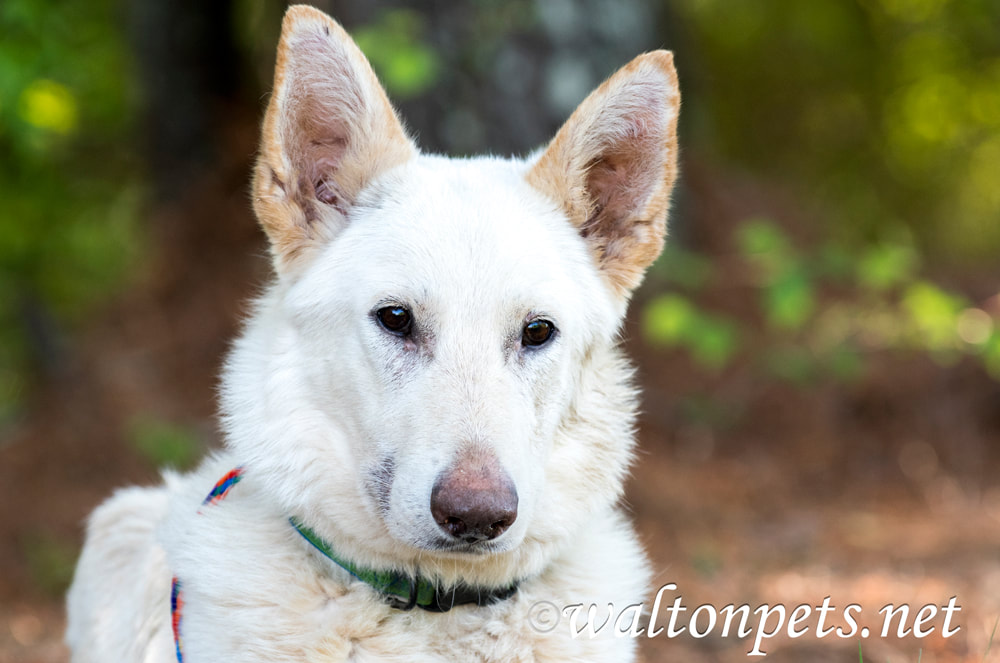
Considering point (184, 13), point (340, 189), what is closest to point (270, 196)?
point (340, 189)

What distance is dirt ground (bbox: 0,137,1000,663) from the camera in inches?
189

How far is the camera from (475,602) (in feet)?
8.98

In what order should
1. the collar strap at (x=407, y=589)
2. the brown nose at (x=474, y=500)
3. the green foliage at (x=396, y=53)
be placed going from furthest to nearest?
the green foliage at (x=396, y=53), the collar strap at (x=407, y=589), the brown nose at (x=474, y=500)

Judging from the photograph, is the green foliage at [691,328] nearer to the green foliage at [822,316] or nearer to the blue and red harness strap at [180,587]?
the green foliage at [822,316]

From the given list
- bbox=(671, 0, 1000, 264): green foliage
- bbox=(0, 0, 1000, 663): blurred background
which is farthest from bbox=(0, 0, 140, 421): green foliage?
bbox=(671, 0, 1000, 264): green foliage

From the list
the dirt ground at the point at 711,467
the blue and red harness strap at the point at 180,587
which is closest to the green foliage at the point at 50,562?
the dirt ground at the point at 711,467

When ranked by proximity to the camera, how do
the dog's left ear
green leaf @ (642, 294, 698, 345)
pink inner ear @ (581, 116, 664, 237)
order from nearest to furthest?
the dog's left ear < pink inner ear @ (581, 116, 664, 237) < green leaf @ (642, 294, 698, 345)

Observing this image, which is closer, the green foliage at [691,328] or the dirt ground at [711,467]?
the dirt ground at [711,467]

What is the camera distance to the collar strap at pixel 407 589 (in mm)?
2680

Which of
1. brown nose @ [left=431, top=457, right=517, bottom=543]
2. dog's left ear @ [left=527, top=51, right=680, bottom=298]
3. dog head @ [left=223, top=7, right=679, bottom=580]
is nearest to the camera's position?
brown nose @ [left=431, top=457, right=517, bottom=543]

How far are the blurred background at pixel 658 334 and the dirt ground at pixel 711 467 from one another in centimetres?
2

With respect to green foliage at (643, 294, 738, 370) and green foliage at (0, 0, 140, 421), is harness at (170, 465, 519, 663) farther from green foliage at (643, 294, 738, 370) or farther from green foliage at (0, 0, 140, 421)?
green foliage at (0, 0, 140, 421)

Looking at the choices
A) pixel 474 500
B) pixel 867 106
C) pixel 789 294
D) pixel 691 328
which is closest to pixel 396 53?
pixel 691 328

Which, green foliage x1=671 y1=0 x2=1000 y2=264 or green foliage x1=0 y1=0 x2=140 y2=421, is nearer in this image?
green foliage x1=0 y1=0 x2=140 y2=421
